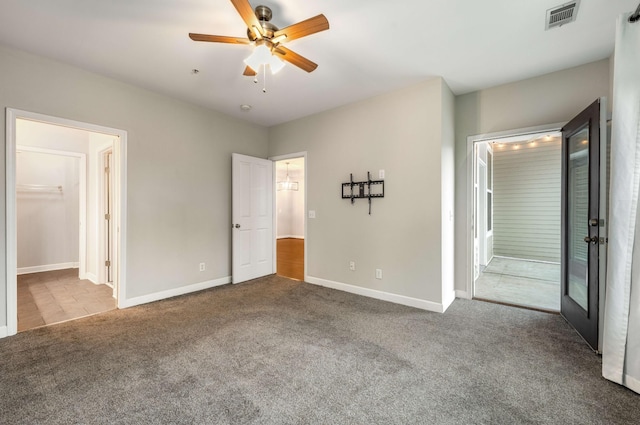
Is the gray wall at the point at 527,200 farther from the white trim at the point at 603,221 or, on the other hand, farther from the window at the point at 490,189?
the white trim at the point at 603,221

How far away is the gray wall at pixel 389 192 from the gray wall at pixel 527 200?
3.93m

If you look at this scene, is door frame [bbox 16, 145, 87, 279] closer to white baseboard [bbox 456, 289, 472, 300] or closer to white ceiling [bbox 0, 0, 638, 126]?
white ceiling [bbox 0, 0, 638, 126]

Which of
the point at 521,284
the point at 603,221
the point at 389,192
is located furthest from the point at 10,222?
the point at 521,284

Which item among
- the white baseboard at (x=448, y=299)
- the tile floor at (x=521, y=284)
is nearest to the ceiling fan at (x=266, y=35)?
the white baseboard at (x=448, y=299)

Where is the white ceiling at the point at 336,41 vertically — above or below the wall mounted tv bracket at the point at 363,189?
above

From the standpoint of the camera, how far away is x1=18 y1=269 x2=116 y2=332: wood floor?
309cm

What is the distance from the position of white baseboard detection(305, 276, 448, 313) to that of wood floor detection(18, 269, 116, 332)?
2726 mm

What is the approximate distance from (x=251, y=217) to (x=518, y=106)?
3991 millimetres

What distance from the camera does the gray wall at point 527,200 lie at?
19.7ft

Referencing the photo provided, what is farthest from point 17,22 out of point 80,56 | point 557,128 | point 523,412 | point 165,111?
point 557,128

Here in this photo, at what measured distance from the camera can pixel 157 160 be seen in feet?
12.0

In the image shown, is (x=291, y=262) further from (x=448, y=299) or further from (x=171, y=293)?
(x=448, y=299)

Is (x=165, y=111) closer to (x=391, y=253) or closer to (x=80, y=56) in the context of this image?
(x=80, y=56)

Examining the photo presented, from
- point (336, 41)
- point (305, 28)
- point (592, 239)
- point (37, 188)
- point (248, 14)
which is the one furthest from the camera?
point (37, 188)
